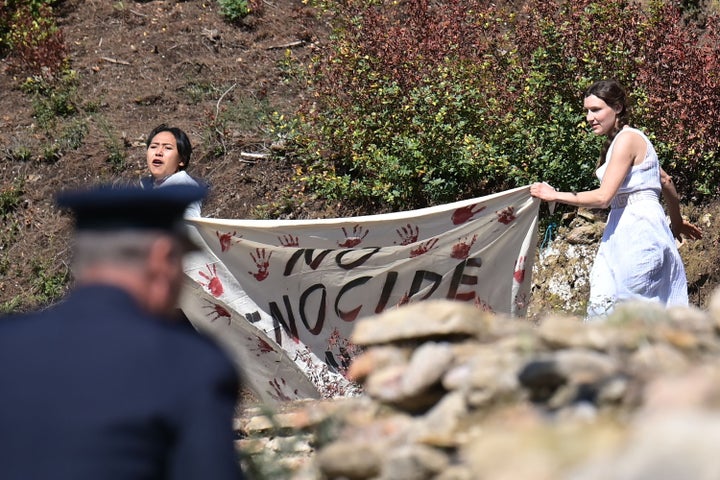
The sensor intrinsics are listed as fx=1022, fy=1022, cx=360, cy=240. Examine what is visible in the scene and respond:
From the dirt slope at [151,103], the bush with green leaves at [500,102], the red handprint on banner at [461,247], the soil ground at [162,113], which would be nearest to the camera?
the red handprint on banner at [461,247]

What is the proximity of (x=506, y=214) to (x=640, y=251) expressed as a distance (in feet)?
3.17

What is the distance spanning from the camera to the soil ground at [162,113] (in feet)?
28.6

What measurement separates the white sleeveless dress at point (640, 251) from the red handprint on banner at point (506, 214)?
716mm

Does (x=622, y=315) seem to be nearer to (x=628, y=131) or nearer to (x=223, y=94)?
(x=628, y=131)

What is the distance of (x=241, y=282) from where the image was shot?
6.05 metres

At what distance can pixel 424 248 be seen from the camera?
19.6ft

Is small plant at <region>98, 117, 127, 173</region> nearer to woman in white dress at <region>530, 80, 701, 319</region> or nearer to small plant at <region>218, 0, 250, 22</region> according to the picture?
small plant at <region>218, 0, 250, 22</region>

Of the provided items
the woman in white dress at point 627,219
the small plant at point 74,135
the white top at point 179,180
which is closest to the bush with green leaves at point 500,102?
the woman in white dress at point 627,219

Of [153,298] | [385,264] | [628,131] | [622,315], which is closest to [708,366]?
[622,315]

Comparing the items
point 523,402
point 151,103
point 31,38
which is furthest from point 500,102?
point 523,402

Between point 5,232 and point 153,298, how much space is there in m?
7.27

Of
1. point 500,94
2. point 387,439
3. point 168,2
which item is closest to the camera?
point 387,439

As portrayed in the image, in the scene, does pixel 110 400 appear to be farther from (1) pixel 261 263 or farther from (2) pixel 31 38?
(2) pixel 31 38

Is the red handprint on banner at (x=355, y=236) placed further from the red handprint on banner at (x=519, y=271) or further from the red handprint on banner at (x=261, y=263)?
the red handprint on banner at (x=519, y=271)
